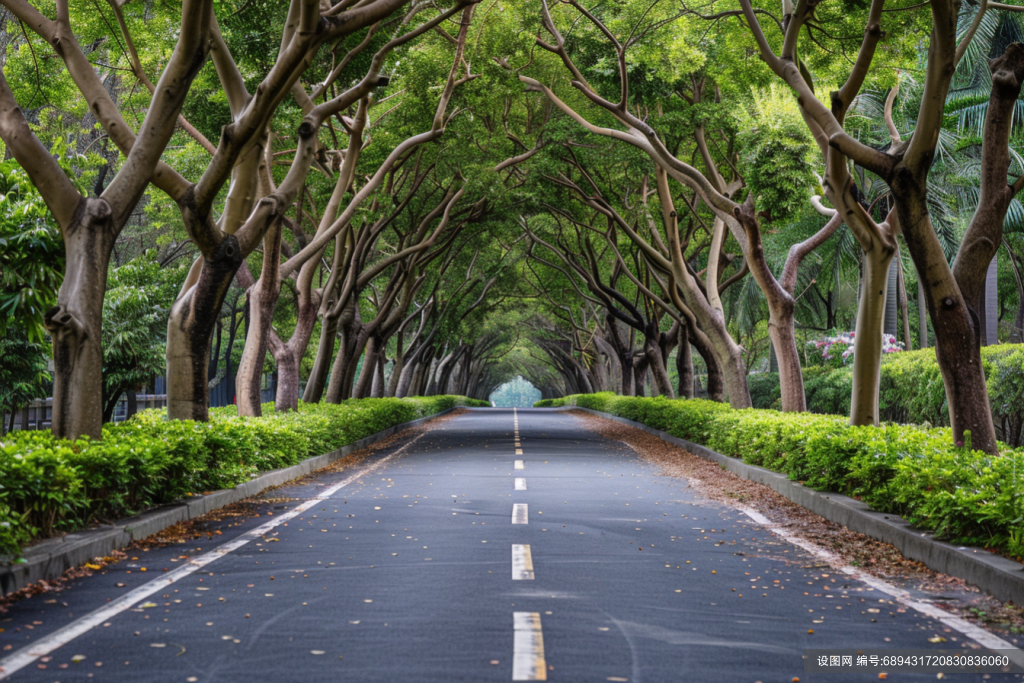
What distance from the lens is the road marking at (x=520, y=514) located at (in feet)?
29.6

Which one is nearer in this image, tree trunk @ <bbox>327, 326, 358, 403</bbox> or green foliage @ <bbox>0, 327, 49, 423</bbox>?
green foliage @ <bbox>0, 327, 49, 423</bbox>

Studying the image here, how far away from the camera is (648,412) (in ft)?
86.3

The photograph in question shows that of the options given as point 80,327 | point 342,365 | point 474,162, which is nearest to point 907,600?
point 80,327

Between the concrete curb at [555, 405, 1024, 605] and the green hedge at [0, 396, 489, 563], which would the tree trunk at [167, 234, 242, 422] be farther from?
the concrete curb at [555, 405, 1024, 605]

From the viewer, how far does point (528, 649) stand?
4.59m

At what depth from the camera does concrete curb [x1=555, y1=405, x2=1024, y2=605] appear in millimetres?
5652

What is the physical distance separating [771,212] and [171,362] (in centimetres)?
965

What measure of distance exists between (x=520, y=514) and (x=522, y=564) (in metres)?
2.69

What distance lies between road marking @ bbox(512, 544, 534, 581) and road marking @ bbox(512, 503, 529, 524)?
1.40 m

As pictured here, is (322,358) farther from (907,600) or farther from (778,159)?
(907,600)

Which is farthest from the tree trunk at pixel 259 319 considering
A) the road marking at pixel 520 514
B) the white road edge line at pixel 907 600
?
the white road edge line at pixel 907 600

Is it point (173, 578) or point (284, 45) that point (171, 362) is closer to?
point (284, 45)

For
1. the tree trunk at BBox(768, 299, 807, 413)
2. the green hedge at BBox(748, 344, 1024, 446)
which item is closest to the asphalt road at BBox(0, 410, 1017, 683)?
the tree trunk at BBox(768, 299, 807, 413)

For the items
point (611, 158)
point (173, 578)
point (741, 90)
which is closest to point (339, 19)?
point (173, 578)
